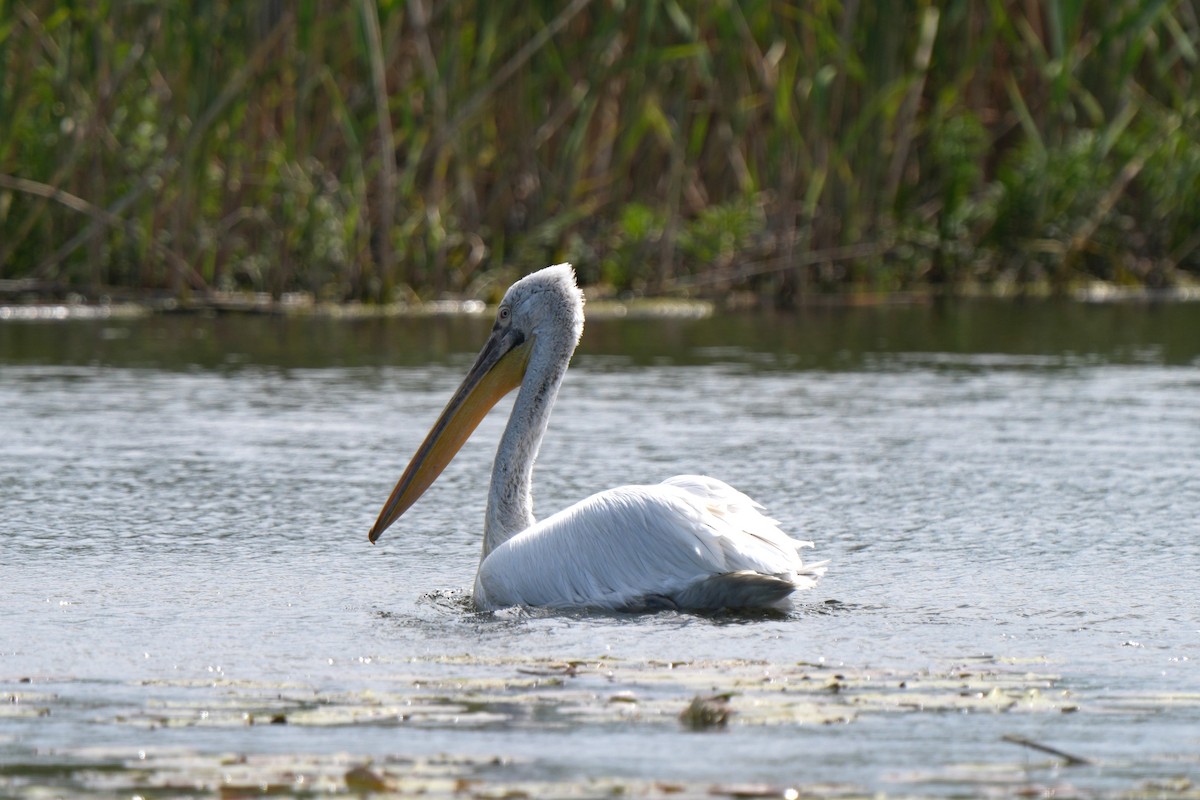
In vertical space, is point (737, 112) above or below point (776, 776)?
above

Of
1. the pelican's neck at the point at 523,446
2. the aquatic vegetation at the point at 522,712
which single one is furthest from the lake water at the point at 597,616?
the pelican's neck at the point at 523,446

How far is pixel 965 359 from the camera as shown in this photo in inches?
412

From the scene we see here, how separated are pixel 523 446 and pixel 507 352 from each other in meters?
0.38

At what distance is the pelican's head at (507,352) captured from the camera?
17.5 feet

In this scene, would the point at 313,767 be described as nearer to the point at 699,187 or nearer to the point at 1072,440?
the point at 1072,440

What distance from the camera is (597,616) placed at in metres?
4.54

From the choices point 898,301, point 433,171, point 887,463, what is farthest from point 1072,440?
point 898,301

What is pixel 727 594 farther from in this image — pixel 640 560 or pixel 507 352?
pixel 507 352

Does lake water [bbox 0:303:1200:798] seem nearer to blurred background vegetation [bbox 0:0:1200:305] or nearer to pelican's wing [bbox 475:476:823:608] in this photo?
pelican's wing [bbox 475:476:823:608]

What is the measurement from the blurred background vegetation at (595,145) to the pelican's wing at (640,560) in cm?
671

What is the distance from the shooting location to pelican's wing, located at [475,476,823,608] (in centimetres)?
454

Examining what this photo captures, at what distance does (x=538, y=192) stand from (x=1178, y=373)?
4.85m

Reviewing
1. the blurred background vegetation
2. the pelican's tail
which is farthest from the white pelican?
the blurred background vegetation

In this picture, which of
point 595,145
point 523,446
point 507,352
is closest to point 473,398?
point 507,352
